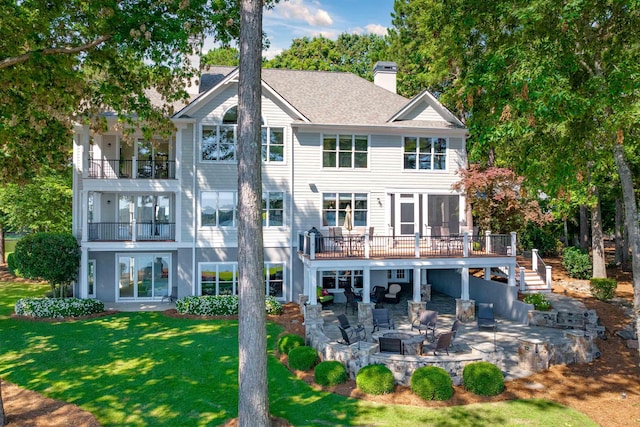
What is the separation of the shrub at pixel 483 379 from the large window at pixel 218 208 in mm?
13103

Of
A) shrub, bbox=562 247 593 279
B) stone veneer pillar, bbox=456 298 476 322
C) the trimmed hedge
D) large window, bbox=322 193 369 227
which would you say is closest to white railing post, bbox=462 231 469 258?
stone veneer pillar, bbox=456 298 476 322

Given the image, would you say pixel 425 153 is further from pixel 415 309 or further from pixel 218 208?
pixel 218 208

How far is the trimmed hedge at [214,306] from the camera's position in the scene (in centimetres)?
1888

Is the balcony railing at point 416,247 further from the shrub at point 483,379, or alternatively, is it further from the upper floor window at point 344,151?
the shrub at point 483,379

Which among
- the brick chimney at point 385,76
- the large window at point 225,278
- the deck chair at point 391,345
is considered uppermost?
the brick chimney at point 385,76

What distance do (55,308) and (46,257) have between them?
2.47m

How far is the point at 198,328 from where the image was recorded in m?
16.9

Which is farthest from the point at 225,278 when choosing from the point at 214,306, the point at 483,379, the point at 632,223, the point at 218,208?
the point at 632,223

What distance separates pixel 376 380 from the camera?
36.6 feet

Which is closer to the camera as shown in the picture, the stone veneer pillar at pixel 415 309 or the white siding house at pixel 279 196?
the stone veneer pillar at pixel 415 309

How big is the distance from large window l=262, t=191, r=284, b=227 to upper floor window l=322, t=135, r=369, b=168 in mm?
2815

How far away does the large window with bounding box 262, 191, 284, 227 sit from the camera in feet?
70.4

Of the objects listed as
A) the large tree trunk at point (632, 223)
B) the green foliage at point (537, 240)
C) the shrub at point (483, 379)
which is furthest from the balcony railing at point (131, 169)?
the green foliage at point (537, 240)

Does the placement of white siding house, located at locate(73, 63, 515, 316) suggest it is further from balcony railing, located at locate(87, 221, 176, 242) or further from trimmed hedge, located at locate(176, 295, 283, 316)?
trimmed hedge, located at locate(176, 295, 283, 316)
